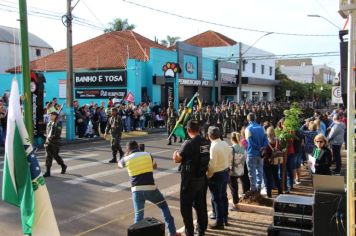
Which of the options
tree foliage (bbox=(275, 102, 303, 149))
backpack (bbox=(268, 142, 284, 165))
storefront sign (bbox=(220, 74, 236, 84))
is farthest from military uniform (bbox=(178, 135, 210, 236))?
storefront sign (bbox=(220, 74, 236, 84))

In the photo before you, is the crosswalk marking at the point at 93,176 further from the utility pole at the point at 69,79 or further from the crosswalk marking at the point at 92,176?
the utility pole at the point at 69,79

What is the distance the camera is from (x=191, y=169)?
20.8 ft

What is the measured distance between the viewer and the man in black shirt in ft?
20.7

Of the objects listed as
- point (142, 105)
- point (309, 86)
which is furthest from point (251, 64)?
point (142, 105)

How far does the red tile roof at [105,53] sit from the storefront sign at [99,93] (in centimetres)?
207

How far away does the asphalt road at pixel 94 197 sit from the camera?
7.38 metres

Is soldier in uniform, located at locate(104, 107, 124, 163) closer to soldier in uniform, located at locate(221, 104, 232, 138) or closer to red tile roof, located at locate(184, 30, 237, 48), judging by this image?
soldier in uniform, located at locate(221, 104, 232, 138)

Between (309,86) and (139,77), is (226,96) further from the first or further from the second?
(309,86)

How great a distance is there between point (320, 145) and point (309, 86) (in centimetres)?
6064

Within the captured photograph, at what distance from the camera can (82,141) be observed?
2014 centimetres

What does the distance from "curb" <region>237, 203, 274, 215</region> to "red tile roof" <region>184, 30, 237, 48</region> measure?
1797 inches

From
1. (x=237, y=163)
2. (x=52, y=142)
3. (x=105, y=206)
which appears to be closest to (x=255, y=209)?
(x=237, y=163)

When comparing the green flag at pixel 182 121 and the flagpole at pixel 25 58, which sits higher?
the flagpole at pixel 25 58

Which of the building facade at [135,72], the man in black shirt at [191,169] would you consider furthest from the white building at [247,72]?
the man in black shirt at [191,169]
